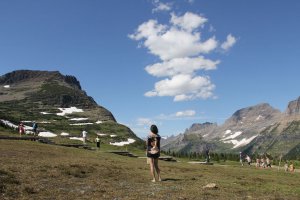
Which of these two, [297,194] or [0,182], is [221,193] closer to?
[297,194]

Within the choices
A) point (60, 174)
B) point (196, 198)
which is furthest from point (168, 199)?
point (60, 174)

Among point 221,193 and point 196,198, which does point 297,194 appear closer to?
point 221,193

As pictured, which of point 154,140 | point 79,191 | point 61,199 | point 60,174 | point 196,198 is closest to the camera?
point 61,199

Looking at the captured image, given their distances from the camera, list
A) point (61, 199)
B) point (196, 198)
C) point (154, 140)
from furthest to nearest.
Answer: point (154, 140) → point (196, 198) → point (61, 199)

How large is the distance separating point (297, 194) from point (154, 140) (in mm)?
9284

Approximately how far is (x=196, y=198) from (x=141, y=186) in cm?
544

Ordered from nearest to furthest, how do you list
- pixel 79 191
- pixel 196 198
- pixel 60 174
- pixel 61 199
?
pixel 61 199, pixel 196 198, pixel 79 191, pixel 60 174

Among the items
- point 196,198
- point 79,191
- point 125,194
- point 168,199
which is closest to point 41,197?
point 79,191

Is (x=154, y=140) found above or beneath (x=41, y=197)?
above

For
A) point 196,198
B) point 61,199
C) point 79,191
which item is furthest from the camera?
point 79,191

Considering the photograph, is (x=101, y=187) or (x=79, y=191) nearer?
(x=79, y=191)

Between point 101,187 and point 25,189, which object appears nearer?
point 25,189

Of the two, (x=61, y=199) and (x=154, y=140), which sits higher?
(x=154, y=140)

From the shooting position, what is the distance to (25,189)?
2012 cm
